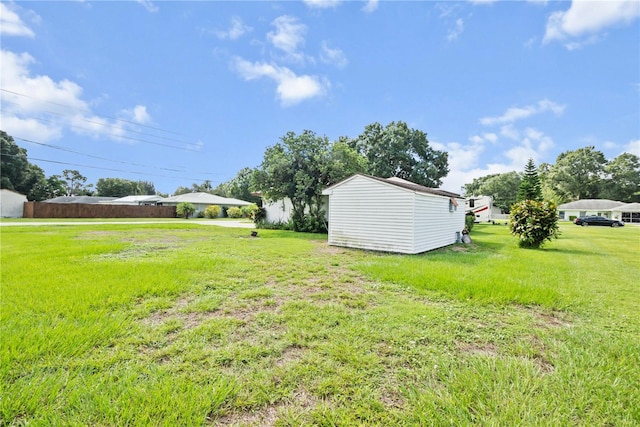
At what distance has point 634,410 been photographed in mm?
1712

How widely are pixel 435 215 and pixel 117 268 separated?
9.00 metres

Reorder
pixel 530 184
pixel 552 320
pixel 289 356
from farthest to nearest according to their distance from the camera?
pixel 530 184, pixel 552 320, pixel 289 356

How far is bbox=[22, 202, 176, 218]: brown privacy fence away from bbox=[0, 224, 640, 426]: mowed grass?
26.4 meters

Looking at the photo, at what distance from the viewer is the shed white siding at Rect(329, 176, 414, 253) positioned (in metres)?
7.96

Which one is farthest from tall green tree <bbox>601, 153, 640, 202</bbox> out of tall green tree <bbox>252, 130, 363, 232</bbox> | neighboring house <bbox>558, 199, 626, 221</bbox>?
tall green tree <bbox>252, 130, 363, 232</bbox>

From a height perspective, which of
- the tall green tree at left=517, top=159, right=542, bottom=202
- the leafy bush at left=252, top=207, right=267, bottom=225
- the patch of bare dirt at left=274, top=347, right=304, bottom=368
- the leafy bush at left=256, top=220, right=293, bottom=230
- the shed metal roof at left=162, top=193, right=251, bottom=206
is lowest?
the patch of bare dirt at left=274, top=347, right=304, bottom=368

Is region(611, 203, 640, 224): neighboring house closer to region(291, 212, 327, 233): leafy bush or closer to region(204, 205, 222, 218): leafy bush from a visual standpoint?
region(291, 212, 327, 233): leafy bush

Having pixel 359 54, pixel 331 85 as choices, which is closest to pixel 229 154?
pixel 331 85

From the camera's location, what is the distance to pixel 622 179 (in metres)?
40.9

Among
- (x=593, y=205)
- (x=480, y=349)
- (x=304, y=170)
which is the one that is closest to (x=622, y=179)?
(x=593, y=205)

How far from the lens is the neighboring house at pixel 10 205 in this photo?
82.2 ft

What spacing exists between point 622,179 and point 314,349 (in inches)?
2394

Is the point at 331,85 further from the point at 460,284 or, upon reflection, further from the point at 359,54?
the point at 460,284

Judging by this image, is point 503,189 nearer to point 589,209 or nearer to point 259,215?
point 589,209
